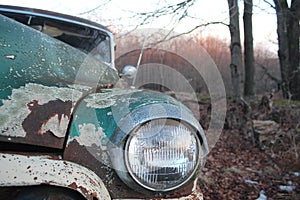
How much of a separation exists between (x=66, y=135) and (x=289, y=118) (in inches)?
208

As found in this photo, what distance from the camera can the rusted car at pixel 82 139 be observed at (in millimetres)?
976

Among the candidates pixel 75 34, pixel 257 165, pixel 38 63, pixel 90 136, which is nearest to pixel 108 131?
pixel 90 136

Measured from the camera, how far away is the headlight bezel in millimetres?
1074

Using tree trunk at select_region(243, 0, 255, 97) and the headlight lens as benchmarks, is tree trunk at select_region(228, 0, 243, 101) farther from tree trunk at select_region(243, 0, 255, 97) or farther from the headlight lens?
the headlight lens

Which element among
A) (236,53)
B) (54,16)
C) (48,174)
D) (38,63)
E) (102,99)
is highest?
(236,53)

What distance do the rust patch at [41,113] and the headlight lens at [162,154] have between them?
0.26 metres

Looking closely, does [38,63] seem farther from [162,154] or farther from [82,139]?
[162,154]

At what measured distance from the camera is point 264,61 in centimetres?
1747

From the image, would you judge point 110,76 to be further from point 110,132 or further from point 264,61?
point 264,61

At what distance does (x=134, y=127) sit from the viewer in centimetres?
108

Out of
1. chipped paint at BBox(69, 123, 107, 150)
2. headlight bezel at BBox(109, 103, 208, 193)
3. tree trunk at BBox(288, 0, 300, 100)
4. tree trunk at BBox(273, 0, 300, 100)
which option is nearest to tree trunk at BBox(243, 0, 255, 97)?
tree trunk at BBox(273, 0, 300, 100)

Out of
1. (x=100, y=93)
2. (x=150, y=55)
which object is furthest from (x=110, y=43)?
(x=150, y=55)

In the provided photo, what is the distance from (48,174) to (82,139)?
0.56ft

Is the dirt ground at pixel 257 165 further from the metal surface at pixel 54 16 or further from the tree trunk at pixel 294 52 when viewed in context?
the tree trunk at pixel 294 52
